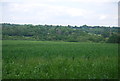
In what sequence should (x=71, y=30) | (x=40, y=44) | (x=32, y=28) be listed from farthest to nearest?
(x=40, y=44)
(x=71, y=30)
(x=32, y=28)

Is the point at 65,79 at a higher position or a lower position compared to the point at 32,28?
lower

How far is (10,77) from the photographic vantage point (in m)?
4.45

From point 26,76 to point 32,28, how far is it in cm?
581

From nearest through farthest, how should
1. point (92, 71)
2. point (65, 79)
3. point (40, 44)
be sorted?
point (65, 79), point (92, 71), point (40, 44)

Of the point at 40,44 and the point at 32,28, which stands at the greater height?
the point at 32,28

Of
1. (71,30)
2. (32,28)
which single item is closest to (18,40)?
(32,28)

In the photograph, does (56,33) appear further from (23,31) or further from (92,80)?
(92,80)

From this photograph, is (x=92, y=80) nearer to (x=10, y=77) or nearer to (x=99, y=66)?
(x=99, y=66)

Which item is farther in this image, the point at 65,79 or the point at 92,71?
the point at 92,71

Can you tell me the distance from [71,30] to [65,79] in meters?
7.17

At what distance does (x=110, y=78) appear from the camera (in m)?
4.56

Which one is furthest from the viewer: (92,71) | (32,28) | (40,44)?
(40,44)

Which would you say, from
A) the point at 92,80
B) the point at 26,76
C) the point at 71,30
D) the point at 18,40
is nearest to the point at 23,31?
the point at 18,40

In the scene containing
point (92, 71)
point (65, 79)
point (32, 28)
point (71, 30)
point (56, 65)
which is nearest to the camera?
point (65, 79)
